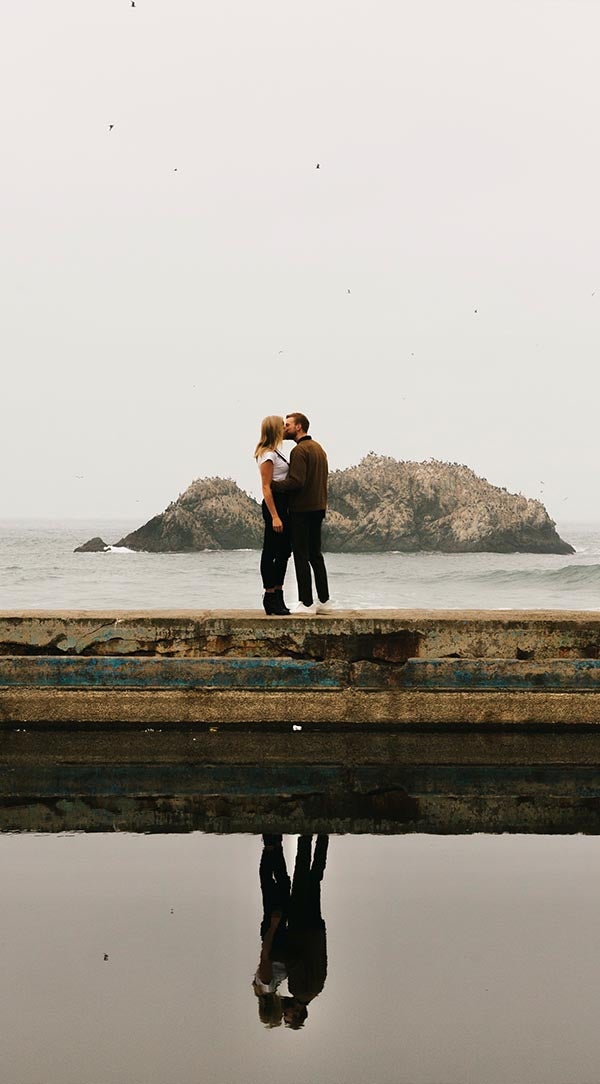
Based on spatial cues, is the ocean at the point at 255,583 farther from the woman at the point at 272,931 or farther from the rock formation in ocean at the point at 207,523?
the woman at the point at 272,931

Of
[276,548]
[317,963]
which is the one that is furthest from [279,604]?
[317,963]

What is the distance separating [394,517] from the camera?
9262 cm

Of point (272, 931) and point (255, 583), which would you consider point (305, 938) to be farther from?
point (255, 583)

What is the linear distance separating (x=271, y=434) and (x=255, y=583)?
140 ft

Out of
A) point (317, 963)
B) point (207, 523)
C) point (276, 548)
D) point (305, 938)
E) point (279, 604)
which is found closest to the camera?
point (317, 963)

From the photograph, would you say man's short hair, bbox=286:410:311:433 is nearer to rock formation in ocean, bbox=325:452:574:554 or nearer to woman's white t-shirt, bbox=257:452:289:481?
woman's white t-shirt, bbox=257:452:289:481

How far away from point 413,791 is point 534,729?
1941 millimetres

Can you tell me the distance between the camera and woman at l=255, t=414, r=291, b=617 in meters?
8.55

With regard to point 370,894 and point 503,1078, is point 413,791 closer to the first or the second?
point 370,894

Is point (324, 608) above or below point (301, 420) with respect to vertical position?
below

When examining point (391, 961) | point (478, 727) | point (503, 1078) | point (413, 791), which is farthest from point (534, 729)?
point (503, 1078)

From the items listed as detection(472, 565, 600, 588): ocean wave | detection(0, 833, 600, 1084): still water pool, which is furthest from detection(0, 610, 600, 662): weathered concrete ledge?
detection(472, 565, 600, 588): ocean wave

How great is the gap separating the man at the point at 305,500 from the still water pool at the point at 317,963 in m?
3.68

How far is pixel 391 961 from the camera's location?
3848 mm
